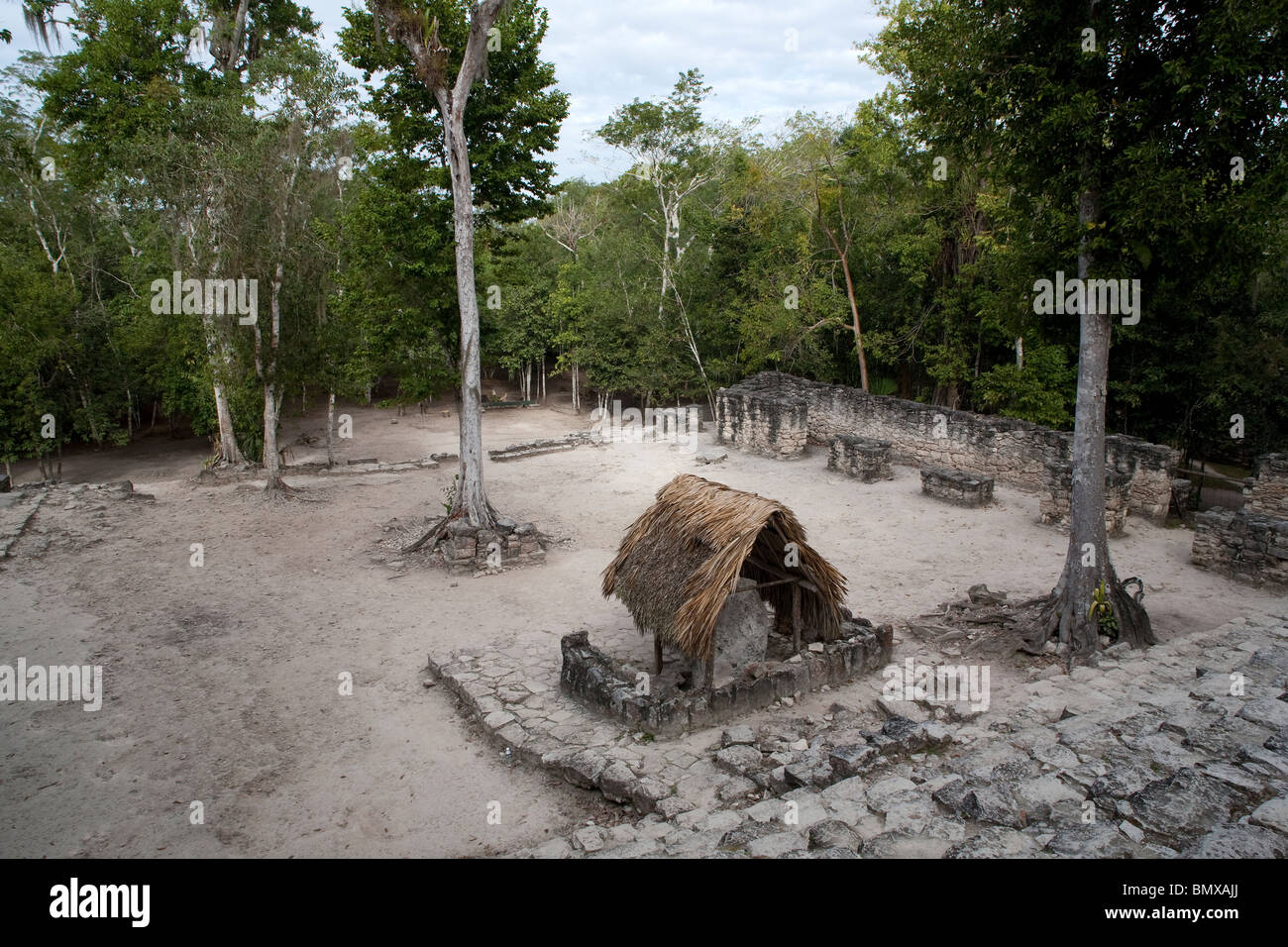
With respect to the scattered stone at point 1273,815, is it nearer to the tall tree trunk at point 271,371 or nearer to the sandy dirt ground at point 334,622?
the sandy dirt ground at point 334,622

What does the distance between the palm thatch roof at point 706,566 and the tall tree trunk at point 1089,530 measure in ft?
9.65

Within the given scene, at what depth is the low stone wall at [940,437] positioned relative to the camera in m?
13.7

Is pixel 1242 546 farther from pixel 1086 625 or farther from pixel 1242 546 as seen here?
pixel 1086 625

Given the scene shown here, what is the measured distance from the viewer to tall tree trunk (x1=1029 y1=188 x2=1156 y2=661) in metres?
8.80

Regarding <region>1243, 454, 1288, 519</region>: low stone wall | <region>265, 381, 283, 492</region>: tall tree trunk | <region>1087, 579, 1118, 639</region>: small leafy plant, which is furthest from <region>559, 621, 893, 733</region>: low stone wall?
<region>265, 381, 283, 492</region>: tall tree trunk

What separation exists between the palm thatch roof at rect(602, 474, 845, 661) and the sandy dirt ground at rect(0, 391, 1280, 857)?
4.56 feet

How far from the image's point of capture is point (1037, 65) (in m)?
8.80

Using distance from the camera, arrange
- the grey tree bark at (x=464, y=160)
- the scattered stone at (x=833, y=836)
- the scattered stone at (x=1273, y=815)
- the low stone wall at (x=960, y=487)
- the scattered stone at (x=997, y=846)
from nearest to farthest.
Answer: the scattered stone at (x=1273, y=815), the scattered stone at (x=997, y=846), the scattered stone at (x=833, y=836), the grey tree bark at (x=464, y=160), the low stone wall at (x=960, y=487)

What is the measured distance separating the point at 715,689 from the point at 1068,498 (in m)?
9.15

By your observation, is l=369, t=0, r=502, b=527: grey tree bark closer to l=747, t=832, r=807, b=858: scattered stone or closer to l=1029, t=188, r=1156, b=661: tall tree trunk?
l=1029, t=188, r=1156, b=661: tall tree trunk

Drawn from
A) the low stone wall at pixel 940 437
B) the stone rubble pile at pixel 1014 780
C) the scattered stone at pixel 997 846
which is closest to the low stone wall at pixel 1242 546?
the low stone wall at pixel 940 437

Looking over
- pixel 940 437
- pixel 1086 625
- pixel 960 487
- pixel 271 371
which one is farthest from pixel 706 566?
pixel 271 371

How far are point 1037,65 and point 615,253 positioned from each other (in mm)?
22097

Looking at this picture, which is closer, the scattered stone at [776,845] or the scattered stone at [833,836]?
the scattered stone at [776,845]
